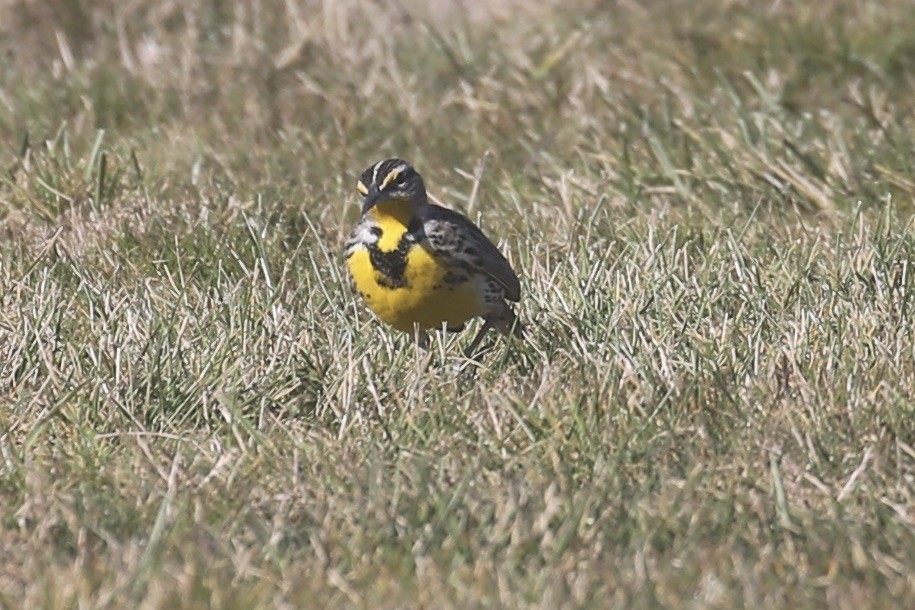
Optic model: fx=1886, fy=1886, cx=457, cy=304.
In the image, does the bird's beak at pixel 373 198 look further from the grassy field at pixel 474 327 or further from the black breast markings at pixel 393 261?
the grassy field at pixel 474 327

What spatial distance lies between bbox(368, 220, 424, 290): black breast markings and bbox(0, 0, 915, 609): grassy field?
19cm

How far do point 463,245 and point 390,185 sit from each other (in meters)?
0.25

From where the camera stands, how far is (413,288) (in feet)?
16.1

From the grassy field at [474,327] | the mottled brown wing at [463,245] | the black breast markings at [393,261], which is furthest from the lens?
the mottled brown wing at [463,245]

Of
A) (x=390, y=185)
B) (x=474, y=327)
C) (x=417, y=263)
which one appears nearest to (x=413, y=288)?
(x=417, y=263)

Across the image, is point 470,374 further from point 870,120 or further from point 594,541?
point 870,120

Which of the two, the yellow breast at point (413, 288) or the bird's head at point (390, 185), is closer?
the yellow breast at point (413, 288)

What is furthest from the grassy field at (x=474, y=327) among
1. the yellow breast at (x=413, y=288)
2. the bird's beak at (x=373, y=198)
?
the bird's beak at (x=373, y=198)

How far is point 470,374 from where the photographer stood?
483 centimetres

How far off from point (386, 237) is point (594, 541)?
1517mm

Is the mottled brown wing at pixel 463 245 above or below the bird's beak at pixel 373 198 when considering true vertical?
below

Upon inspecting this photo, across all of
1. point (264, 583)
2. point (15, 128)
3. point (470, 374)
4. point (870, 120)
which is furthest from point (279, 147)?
point (264, 583)

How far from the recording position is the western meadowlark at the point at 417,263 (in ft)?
16.2

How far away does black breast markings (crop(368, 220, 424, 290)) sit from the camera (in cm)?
491
